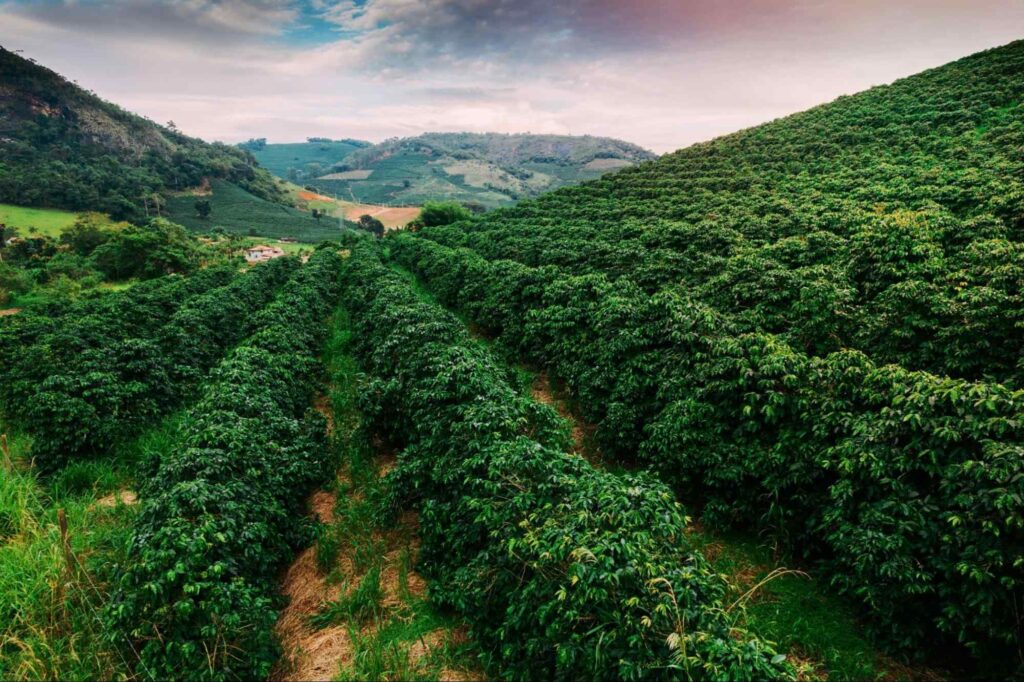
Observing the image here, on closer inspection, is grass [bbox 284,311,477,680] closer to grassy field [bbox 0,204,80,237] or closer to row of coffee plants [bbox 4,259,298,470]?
row of coffee plants [bbox 4,259,298,470]

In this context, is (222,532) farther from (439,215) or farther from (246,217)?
(246,217)

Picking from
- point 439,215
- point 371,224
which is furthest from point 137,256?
point 371,224

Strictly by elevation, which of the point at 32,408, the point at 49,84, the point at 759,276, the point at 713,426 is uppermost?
the point at 49,84

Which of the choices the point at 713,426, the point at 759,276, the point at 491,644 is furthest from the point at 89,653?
the point at 759,276

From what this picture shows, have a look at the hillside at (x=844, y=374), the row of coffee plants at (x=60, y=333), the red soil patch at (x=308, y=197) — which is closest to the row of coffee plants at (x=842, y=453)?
the hillside at (x=844, y=374)

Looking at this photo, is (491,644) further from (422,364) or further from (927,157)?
(927,157)

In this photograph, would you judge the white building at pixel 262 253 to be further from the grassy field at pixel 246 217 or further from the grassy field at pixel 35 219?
the grassy field at pixel 35 219
